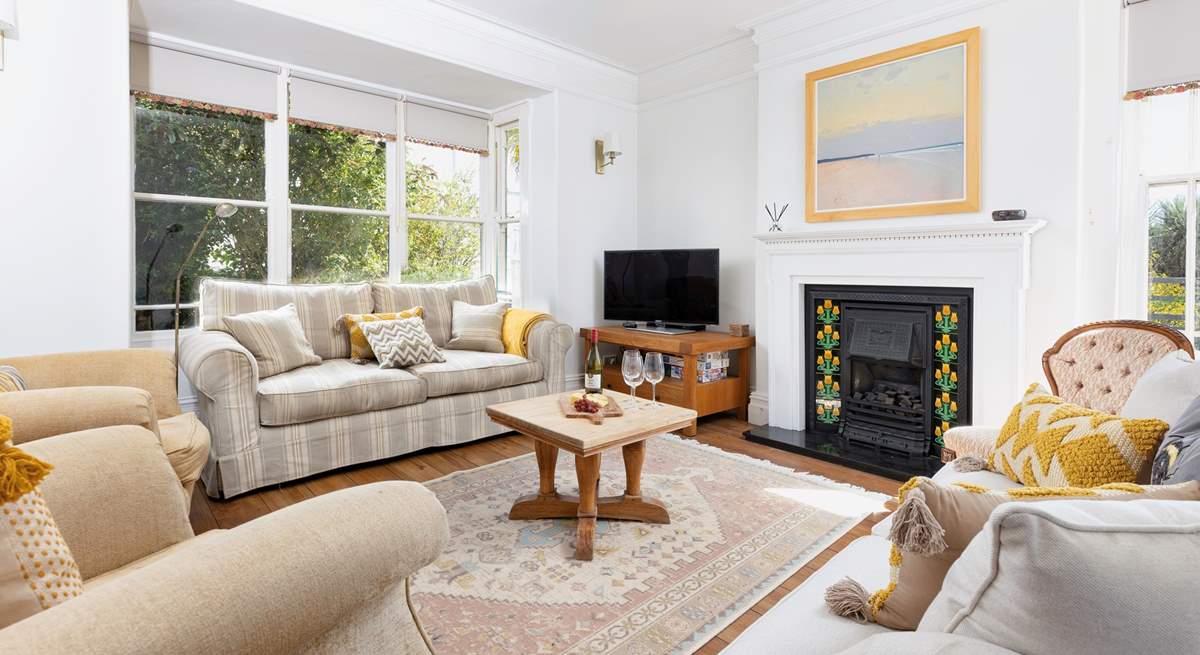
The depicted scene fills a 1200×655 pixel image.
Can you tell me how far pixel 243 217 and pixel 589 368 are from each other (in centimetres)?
254

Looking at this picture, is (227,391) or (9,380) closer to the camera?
(9,380)

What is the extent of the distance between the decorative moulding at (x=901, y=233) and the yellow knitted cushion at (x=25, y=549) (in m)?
3.50

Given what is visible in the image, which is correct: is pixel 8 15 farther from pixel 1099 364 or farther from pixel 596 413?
pixel 1099 364

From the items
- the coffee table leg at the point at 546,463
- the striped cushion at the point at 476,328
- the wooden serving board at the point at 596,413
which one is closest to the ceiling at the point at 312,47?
the striped cushion at the point at 476,328

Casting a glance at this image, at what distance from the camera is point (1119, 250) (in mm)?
2773

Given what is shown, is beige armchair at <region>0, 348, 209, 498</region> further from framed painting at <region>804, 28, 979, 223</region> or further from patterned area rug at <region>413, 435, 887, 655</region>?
framed painting at <region>804, 28, 979, 223</region>

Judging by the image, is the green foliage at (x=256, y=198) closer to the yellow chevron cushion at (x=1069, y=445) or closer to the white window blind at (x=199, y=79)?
the white window blind at (x=199, y=79)

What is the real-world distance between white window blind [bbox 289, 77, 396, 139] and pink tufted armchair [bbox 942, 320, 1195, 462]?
156 inches

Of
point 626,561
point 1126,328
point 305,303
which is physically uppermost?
point 305,303

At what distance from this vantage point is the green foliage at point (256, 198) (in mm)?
3410

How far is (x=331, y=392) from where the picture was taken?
2.97 m

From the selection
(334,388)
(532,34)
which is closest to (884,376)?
(334,388)

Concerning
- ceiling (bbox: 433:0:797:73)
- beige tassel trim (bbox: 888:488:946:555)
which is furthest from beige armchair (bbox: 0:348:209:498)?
ceiling (bbox: 433:0:797:73)

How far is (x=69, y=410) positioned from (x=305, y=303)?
2.15 meters
